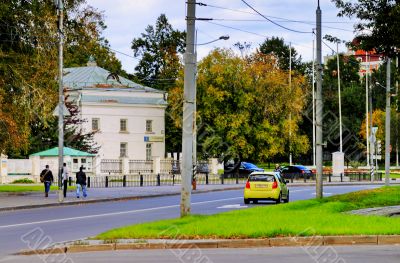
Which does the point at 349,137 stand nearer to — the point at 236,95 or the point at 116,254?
the point at 236,95

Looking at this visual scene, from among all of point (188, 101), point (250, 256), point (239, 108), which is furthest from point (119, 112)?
point (250, 256)

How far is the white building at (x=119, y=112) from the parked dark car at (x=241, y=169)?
816 cm

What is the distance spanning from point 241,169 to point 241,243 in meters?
66.2

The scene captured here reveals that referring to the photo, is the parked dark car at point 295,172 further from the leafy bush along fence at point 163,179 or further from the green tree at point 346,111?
the green tree at point 346,111

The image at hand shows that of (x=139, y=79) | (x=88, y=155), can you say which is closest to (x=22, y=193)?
(x=88, y=155)

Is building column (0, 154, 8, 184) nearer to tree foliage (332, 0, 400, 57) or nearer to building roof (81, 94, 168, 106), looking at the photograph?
building roof (81, 94, 168, 106)

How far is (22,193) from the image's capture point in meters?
48.5

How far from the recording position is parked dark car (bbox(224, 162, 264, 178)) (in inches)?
3243

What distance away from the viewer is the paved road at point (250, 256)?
50.6 feet

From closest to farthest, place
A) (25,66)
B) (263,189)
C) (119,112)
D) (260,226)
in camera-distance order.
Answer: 1. (260,226)
2. (263,189)
3. (25,66)
4. (119,112)

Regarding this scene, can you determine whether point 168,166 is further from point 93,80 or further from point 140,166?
point 93,80

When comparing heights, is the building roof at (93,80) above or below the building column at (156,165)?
above

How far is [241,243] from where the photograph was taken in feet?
59.4

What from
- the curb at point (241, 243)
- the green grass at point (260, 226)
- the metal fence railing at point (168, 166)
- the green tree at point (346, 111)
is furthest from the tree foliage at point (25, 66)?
the green tree at point (346, 111)
